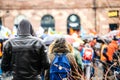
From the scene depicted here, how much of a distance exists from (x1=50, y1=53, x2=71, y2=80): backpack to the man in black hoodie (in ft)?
6.19

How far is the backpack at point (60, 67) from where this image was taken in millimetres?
9305

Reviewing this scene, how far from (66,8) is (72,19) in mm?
1445

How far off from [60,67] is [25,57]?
6.52 ft

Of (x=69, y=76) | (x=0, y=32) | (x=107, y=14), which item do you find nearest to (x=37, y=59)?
(x=69, y=76)

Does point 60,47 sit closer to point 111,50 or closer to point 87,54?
point 111,50

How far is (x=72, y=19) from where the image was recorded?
1988 inches

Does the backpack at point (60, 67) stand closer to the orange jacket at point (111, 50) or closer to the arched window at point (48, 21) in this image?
the orange jacket at point (111, 50)

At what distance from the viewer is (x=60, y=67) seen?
30.5ft

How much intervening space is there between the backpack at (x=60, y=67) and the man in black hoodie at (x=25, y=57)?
74.3 inches

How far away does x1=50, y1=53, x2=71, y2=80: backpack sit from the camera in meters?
9.30

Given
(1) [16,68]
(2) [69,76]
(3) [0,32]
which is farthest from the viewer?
(3) [0,32]

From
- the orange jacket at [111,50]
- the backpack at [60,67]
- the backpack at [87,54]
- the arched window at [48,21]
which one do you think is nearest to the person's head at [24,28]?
the backpack at [60,67]

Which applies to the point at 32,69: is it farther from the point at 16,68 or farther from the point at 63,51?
the point at 63,51

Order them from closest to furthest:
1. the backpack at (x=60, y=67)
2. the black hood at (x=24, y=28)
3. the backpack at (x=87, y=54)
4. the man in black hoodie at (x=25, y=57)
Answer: the man in black hoodie at (x=25, y=57) < the black hood at (x=24, y=28) < the backpack at (x=60, y=67) < the backpack at (x=87, y=54)
